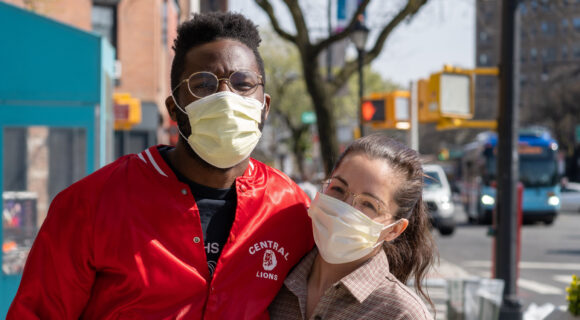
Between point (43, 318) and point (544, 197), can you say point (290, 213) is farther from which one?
point (544, 197)

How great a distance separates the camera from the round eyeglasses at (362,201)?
2.46 m


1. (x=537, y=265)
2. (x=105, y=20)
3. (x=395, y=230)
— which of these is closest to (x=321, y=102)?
(x=537, y=265)

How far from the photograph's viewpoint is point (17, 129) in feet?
19.0

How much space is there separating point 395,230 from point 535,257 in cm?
1467

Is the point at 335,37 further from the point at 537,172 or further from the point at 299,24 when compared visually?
the point at 537,172

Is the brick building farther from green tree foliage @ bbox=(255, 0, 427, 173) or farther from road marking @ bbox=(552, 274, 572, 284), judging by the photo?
road marking @ bbox=(552, 274, 572, 284)

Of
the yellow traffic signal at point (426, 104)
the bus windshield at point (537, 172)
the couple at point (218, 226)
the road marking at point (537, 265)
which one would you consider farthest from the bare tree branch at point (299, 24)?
the bus windshield at point (537, 172)

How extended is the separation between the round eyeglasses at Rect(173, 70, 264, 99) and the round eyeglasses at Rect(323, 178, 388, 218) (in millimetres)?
443

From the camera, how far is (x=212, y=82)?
2.38m

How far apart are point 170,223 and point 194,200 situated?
112 mm

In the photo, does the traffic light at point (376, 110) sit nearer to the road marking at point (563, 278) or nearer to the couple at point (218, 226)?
the road marking at point (563, 278)

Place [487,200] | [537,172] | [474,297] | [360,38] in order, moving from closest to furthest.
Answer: [474,297], [360,38], [537,172], [487,200]

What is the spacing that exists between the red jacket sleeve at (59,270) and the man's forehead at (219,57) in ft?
1.84

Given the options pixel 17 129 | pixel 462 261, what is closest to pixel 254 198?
pixel 17 129
